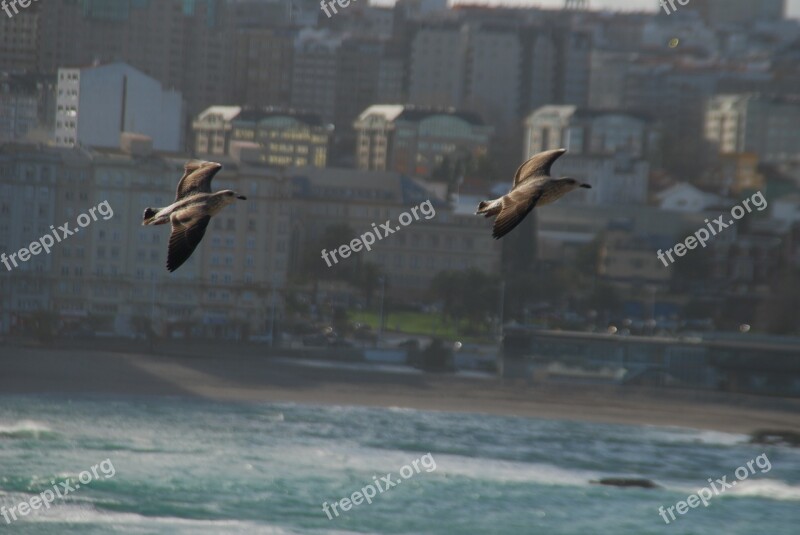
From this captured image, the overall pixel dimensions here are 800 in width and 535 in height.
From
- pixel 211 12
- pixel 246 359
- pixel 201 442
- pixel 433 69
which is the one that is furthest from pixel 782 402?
pixel 433 69

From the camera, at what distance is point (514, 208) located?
3344 mm

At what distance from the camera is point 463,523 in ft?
39.8

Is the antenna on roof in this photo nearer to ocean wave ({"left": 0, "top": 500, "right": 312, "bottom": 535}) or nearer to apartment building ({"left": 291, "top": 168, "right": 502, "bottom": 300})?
apartment building ({"left": 291, "top": 168, "right": 502, "bottom": 300})

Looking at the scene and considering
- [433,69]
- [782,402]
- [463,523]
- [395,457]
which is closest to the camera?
[463,523]

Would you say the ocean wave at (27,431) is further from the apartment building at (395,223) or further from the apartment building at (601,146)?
the apartment building at (601,146)

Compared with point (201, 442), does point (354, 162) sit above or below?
above

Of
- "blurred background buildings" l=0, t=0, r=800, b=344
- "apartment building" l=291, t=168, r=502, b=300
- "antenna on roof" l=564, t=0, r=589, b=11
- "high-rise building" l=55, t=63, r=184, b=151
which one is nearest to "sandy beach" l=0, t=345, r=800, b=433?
"blurred background buildings" l=0, t=0, r=800, b=344

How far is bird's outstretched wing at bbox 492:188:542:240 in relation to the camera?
131 inches

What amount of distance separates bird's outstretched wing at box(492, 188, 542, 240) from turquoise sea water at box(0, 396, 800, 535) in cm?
800

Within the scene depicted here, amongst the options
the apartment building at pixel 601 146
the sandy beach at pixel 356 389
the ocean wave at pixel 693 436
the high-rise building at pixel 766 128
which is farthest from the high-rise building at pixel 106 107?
the high-rise building at pixel 766 128

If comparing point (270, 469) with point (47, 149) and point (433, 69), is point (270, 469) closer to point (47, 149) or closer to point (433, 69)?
point (47, 149)

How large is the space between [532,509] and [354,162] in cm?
2002

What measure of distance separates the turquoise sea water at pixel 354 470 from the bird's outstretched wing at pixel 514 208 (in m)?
8.00

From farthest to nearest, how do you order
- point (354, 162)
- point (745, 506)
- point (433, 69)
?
point (433, 69) → point (354, 162) → point (745, 506)
